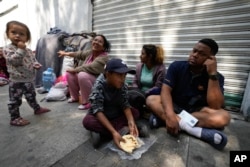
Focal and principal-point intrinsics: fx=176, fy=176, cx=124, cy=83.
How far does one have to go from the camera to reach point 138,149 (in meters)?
1.77

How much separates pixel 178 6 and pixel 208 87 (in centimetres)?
193

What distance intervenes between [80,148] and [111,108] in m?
0.54

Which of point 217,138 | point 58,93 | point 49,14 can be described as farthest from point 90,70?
point 49,14

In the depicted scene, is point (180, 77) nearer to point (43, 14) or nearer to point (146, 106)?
point (146, 106)

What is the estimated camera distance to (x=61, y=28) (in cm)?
574

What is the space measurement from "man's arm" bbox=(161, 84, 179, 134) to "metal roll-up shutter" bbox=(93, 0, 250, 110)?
4.27ft

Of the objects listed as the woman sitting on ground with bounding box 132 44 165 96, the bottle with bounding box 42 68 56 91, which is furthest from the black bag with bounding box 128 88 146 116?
the bottle with bounding box 42 68 56 91

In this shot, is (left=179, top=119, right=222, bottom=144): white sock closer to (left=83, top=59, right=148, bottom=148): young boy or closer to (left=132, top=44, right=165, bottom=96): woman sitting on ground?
(left=83, top=59, right=148, bottom=148): young boy

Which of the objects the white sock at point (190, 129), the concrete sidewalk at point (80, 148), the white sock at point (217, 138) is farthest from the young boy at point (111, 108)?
the white sock at point (217, 138)

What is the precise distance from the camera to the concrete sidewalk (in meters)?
1.59

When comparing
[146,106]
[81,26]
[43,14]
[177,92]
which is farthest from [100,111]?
[43,14]

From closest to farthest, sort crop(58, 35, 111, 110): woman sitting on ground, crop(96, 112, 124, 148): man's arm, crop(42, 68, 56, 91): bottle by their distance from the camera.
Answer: crop(96, 112, 124, 148): man's arm, crop(58, 35, 111, 110): woman sitting on ground, crop(42, 68, 56, 91): bottle

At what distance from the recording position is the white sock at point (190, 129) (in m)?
1.97

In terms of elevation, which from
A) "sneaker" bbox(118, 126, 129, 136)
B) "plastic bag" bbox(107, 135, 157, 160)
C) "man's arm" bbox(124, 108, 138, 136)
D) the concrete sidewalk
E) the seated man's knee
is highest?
the seated man's knee
